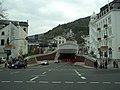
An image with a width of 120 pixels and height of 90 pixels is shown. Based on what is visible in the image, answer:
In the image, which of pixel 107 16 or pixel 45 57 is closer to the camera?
pixel 107 16

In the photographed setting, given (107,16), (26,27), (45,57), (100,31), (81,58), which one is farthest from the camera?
(26,27)

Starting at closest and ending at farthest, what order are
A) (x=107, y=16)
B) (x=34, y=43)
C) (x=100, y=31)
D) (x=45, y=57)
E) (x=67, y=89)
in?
(x=67, y=89), (x=107, y=16), (x=100, y=31), (x=45, y=57), (x=34, y=43)

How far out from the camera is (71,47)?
126 metres

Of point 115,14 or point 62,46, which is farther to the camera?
point 62,46

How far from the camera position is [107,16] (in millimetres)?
75812

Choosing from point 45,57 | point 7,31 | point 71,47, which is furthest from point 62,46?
point 7,31

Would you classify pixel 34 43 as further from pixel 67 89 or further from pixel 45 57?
pixel 67 89

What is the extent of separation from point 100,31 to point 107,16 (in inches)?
425

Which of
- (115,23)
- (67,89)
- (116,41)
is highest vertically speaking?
(115,23)

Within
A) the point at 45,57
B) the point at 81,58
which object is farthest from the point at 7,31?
the point at 81,58

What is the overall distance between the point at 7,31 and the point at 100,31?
34982 mm

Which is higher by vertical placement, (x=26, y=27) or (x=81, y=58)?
(x=26, y=27)

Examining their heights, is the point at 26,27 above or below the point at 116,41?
above

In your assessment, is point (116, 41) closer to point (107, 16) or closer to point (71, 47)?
point (107, 16)
